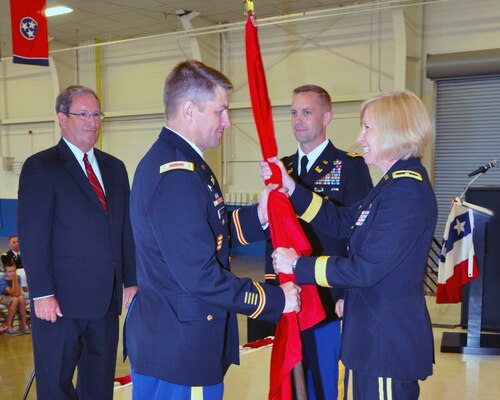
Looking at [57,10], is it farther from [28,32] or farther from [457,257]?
[457,257]

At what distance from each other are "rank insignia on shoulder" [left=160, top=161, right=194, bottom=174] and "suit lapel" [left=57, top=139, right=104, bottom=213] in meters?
1.02

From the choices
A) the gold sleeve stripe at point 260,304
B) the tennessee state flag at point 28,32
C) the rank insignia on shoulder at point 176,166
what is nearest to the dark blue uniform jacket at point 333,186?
the gold sleeve stripe at point 260,304

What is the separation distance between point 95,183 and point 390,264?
5.03ft

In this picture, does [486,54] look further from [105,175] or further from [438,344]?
[105,175]

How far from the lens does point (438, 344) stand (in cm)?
458

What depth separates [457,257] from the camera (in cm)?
439

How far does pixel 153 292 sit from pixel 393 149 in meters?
0.93

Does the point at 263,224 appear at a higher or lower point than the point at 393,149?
lower

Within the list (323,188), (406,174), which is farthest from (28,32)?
(406,174)

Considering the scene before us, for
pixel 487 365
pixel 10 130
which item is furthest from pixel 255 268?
pixel 10 130

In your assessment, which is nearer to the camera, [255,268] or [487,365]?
[487,365]

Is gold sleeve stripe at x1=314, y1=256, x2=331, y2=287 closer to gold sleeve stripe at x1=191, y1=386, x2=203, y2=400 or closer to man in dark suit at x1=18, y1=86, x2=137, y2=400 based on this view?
gold sleeve stripe at x1=191, y1=386, x2=203, y2=400

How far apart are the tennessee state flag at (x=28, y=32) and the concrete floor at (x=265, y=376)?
3684mm

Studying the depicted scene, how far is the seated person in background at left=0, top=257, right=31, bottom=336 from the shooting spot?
209 inches
